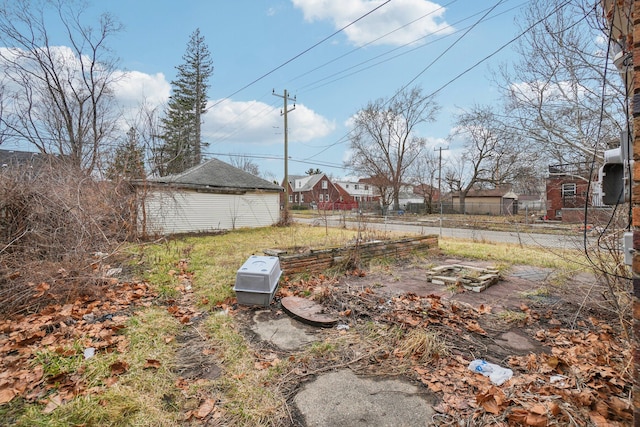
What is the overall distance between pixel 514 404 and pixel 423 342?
95 cm

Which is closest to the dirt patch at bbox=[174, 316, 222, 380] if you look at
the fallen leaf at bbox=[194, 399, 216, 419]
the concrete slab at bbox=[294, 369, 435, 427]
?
the fallen leaf at bbox=[194, 399, 216, 419]

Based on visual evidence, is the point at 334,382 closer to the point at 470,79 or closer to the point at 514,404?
the point at 514,404

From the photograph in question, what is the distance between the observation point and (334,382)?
8.56ft

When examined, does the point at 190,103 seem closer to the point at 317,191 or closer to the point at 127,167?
the point at 127,167

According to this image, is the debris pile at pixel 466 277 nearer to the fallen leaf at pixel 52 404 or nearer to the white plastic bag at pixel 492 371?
the white plastic bag at pixel 492 371

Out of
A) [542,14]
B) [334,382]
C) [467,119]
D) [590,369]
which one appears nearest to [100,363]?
[334,382]

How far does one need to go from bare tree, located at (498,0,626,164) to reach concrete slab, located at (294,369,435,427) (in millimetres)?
6572

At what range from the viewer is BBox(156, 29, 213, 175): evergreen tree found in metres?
24.9

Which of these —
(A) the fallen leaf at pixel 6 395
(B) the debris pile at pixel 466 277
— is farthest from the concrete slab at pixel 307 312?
(A) the fallen leaf at pixel 6 395

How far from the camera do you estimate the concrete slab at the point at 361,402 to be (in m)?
2.13

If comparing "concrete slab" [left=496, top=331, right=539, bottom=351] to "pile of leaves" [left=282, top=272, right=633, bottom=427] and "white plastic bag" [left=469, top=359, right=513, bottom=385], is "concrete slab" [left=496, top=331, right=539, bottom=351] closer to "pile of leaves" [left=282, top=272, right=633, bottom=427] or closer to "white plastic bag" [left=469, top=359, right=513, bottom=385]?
"pile of leaves" [left=282, top=272, right=633, bottom=427]

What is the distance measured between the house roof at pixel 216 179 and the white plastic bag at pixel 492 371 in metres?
12.4

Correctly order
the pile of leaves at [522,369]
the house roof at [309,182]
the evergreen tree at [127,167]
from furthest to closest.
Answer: the house roof at [309,182] < the evergreen tree at [127,167] < the pile of leaves at [522,369]

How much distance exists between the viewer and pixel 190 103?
1037 inches
